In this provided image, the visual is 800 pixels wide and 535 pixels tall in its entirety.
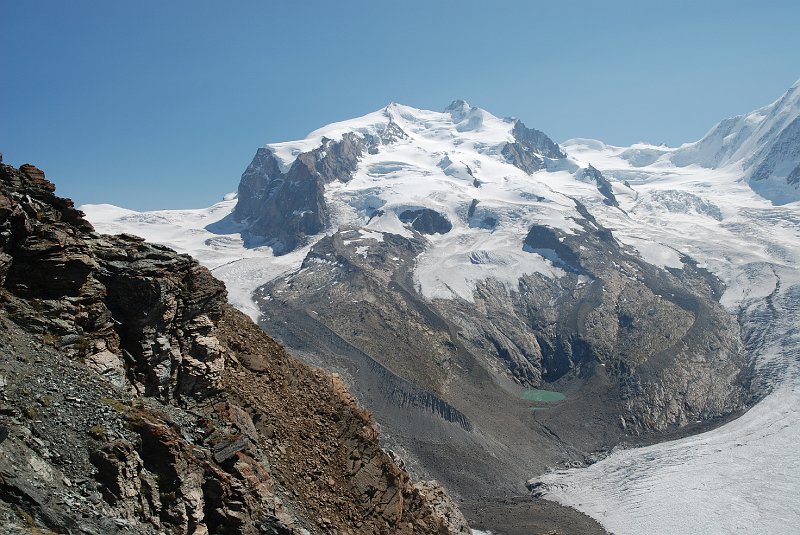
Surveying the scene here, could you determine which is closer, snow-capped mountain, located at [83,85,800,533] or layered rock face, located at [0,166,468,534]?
layered rock face, located at [0,166,468,534]

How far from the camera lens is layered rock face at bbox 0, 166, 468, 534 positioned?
13406 mm

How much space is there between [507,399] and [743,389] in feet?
158

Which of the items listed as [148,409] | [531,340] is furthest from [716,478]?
[148,409]

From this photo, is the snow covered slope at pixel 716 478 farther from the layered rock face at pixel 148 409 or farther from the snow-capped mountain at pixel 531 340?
the layered rock face at pixel 148 409

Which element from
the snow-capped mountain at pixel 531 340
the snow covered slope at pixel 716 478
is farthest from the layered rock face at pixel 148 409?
the snow covered slope at pixel 716 478

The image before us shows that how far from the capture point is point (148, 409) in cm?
1644

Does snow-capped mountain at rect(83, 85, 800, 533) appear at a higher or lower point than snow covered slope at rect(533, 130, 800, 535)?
higher

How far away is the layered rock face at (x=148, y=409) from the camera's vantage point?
1341cm

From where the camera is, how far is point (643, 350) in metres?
136

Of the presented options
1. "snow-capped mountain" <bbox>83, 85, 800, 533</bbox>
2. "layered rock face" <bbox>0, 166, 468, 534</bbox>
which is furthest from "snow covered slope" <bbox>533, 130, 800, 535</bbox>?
"layered rock face" <bbox>0, 166, 468, 534</bbox>

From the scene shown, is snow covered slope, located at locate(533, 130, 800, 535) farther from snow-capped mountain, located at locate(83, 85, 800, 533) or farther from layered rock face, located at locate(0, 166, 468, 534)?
layered rock face, located at locate(0, 166, 468, 534)

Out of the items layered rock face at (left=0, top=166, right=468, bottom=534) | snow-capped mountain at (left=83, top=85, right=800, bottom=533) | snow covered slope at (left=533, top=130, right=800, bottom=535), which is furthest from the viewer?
snow-capped mountain at (left=83, top=85, right=800, bottom=533)

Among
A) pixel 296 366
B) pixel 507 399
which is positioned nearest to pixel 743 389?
pixel 507 399

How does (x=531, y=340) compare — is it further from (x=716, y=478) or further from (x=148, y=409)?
(x=148, y=409)
